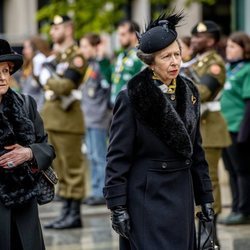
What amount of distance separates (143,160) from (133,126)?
0.23 m

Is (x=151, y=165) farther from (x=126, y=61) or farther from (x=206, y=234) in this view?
(x=126, y=61)

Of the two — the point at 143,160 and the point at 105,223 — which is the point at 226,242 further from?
the point at 143,160

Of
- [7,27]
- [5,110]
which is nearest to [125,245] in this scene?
[5,110]

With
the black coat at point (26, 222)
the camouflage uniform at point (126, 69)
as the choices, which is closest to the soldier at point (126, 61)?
the camouflage uniform at point (126, 69)

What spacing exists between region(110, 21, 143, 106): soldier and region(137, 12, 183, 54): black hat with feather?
356cm

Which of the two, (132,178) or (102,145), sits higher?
(132,178)

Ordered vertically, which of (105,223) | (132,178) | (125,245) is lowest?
(105,223)

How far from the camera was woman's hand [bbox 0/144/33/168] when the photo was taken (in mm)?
5414

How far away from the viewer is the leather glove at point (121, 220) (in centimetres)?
550

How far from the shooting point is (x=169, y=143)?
219 inches

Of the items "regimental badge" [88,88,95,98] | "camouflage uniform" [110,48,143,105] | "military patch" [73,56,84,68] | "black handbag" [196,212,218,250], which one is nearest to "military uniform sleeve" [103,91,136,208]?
"black handbag" [196,212,218,250]

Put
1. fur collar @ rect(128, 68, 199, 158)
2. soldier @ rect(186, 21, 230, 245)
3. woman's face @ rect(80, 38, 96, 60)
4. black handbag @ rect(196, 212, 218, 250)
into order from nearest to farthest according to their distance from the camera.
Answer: fur collar @ rect(128, 68, 199, 158)
black handbag @ rect(196, 212, 218, 250)
soldier @ rect(186, 21, 230, 245)
woman's face @ rect(80, 38, 96, 60)

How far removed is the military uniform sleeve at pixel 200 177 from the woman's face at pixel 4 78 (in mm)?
1277

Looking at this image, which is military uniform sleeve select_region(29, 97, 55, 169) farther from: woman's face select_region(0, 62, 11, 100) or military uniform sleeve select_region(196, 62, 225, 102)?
military uniform sleeve select_region(196, 62, 225, 102)
